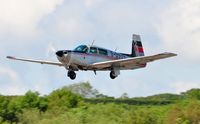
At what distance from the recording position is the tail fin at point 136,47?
73.6 meters

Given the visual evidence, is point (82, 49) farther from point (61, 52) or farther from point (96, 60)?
point (61, 52)

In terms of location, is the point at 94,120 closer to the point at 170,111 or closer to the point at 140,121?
the point at 140,121

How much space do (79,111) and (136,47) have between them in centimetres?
5341

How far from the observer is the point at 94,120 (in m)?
115

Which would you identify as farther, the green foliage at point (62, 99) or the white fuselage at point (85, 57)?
the green foliage at point (62, 99)

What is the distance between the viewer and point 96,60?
223 feet

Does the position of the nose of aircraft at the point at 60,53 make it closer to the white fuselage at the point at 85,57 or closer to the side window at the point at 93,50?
the white fuselage at the point at 85,57

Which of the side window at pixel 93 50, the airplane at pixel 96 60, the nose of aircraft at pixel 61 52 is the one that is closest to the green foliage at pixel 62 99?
the airplane at pixel 96 60

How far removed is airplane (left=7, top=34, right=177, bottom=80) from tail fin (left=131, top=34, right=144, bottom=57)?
290cm

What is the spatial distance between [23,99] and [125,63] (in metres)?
84.0

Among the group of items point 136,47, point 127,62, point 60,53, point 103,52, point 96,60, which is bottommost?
point 127,62

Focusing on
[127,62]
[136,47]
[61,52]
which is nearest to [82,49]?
[61,52]

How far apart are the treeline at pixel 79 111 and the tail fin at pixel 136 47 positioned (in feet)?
110

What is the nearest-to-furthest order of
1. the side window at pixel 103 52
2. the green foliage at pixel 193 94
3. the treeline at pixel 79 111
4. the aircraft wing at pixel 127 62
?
the aircraft wing at pixel 127 62, the side window at pixel 103 52, the treeline at pixel 79 111, the green foliage at pixel 193 94
